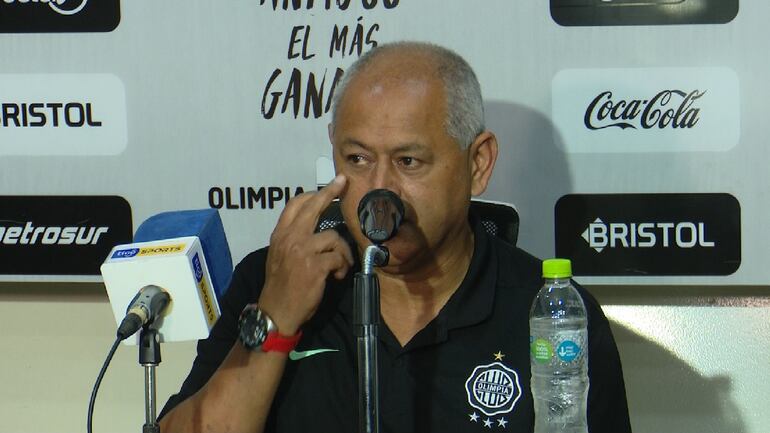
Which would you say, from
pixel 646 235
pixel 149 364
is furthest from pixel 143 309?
pixel 646 235

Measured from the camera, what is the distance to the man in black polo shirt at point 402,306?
1.65 metres

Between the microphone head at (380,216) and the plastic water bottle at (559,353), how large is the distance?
269 millimetres

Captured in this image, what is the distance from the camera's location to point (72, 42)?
234 cm

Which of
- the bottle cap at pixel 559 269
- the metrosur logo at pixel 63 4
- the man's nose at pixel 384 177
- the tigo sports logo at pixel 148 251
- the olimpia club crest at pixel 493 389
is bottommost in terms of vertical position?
the olimpia club crest at pixel 493 389

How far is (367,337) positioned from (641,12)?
1.20 meters

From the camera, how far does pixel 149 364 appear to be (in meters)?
1.40

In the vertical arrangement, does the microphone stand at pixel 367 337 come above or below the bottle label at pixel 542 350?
above

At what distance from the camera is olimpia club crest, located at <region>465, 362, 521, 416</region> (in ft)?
5.53

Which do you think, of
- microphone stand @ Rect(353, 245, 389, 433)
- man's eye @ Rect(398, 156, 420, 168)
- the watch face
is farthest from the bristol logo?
microphone stand @ Rect(353, 245, 389, 433)

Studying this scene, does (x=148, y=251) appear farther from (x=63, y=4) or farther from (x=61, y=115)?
(x=63, y=4)

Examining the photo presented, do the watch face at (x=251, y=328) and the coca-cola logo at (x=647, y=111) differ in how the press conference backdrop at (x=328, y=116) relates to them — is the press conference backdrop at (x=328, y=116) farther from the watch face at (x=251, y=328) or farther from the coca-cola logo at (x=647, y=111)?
the watch face at (x=251, y=328)

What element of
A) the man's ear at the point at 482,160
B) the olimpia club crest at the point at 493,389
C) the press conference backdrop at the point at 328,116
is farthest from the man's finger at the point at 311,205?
the press conference backdrop at the point at 328,116

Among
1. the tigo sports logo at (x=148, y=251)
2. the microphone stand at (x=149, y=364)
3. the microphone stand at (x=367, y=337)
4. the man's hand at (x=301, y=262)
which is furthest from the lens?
the man's hand at (x=301, y=262)

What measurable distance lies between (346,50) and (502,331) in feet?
2.57
